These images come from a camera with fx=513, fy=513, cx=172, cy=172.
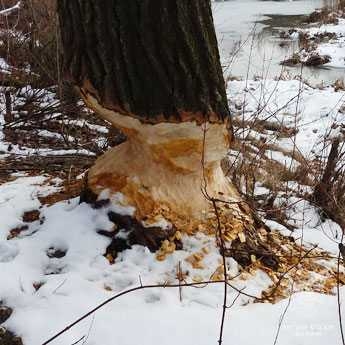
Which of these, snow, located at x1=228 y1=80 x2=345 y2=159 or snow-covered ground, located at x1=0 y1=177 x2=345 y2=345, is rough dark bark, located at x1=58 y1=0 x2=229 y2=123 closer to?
snow-covered ground, located at x1=0 y1=177 x2=345 y2=345

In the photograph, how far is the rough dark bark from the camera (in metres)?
1.88

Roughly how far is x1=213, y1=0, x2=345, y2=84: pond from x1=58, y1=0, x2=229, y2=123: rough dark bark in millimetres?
4257

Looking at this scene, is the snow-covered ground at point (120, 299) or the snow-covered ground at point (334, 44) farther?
the snow-covered ground at point (334, 44)

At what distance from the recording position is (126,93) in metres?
1.94

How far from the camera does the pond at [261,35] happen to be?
880 centimetres

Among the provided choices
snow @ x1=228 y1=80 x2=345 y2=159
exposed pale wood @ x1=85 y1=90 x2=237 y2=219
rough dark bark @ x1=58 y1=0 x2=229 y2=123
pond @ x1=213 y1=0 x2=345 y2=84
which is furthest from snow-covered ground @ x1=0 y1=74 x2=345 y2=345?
Answer: pond @ x1=213 y1=0 x2=345 y2=84

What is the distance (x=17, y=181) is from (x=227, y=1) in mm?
14063

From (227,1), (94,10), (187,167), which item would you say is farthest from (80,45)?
(227,1)

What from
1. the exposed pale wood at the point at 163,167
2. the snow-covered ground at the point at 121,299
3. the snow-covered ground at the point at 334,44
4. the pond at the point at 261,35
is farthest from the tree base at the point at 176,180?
the snow-covered ground at the point at 334,44

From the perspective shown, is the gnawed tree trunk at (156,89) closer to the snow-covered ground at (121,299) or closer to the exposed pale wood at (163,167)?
the exposed pale wood at (163,167)

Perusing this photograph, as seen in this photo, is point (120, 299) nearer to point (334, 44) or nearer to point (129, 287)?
point (129, 287)

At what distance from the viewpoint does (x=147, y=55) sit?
1.90 metres

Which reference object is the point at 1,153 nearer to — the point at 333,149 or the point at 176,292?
the point at 176,292

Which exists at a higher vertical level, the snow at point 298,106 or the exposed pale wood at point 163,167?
the exposed pale wood at point 163,167
